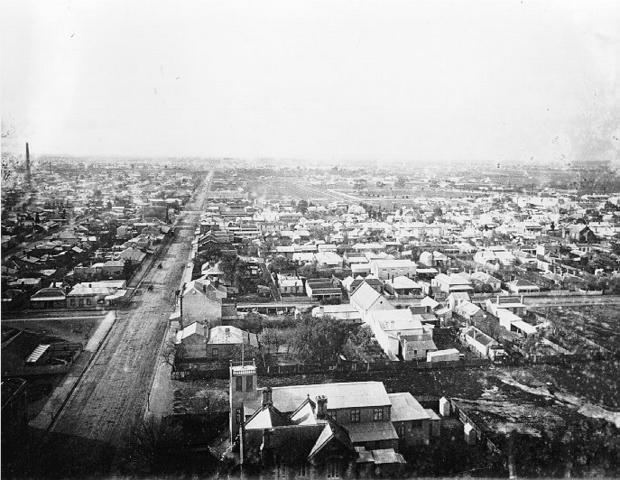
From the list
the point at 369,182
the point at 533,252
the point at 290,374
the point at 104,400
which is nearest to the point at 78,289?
the point at 104,400

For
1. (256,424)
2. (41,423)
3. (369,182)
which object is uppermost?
(369,182)

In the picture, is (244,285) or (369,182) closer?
(244,285)

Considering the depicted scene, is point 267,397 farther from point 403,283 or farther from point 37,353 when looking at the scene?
point 403,283

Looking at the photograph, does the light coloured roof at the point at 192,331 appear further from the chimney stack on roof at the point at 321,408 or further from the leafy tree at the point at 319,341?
the chimney stack on roof at the point at 321,408

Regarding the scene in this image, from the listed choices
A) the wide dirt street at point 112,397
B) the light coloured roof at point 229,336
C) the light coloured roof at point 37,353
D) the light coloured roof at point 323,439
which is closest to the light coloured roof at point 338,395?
the light coloured roof at point 323,439

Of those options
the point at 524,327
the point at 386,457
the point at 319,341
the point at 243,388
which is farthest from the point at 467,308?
the point at 243,388

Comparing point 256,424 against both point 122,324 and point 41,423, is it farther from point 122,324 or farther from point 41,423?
point 122,324

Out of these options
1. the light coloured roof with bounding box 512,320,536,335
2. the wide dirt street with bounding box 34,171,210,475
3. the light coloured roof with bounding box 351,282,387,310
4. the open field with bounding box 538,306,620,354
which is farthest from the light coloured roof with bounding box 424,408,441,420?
the open field with bounding box 538,306,620,354
